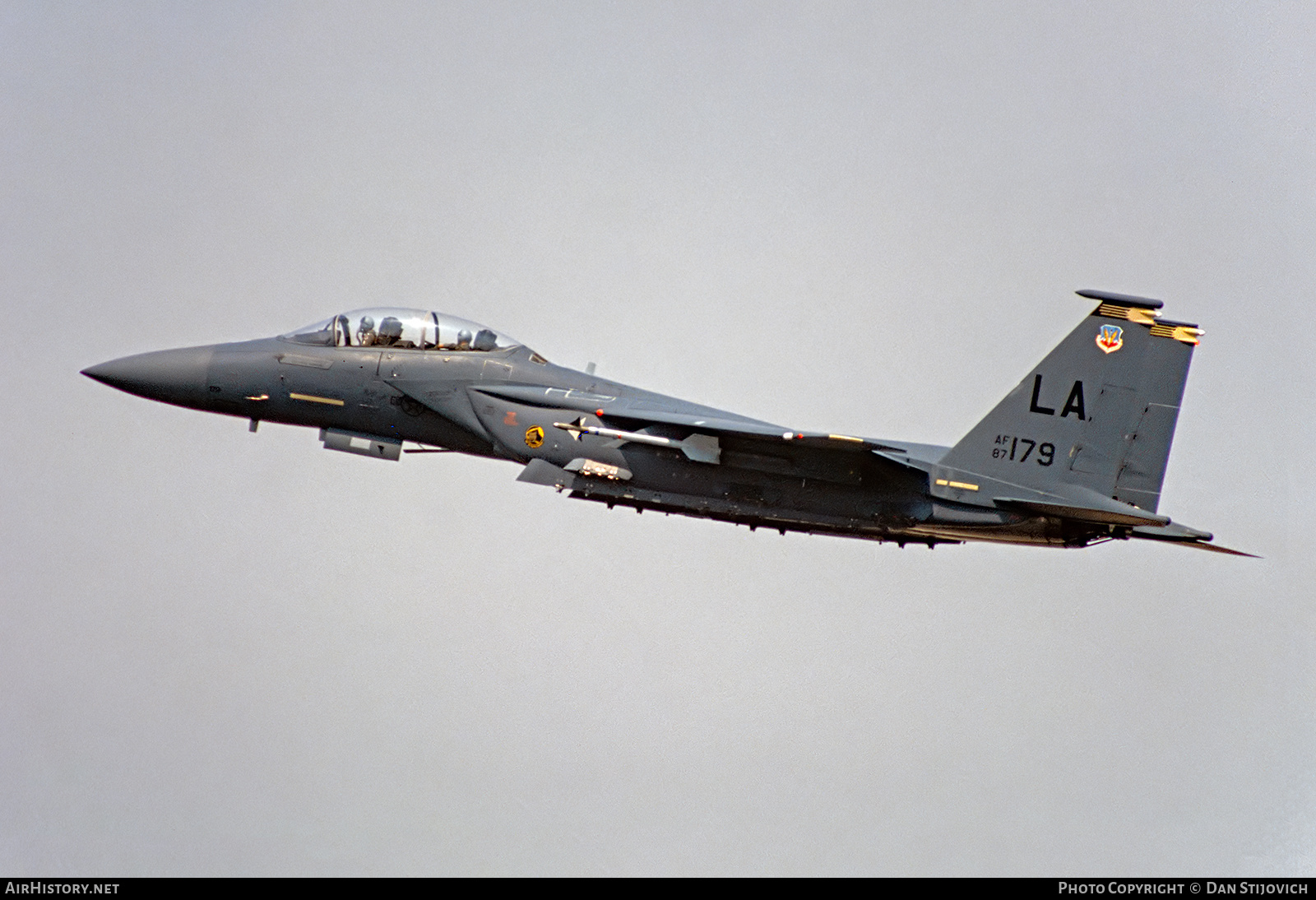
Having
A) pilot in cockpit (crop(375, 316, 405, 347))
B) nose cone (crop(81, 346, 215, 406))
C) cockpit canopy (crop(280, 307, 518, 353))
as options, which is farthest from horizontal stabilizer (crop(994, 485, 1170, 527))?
nose cone (crop(81, 346, 215, 406))

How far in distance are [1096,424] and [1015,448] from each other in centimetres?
91

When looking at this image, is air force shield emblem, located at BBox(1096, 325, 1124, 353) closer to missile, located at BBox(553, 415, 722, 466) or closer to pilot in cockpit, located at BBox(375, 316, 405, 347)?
missile, located at BBox(553, 415, 722, 466)

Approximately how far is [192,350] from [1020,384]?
9.78 m

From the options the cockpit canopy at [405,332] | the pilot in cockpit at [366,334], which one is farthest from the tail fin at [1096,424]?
the pilot in cockpit at [366,334]

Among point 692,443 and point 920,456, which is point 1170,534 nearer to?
point 920,456

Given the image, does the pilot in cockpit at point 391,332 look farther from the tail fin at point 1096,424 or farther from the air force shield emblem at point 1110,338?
the air force shield emblem at point 1110,338

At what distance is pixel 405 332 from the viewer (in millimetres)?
19859

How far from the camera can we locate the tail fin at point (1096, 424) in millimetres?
18188

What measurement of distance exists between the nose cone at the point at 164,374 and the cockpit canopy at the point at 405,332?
1206 mm

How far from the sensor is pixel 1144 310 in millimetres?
18281
